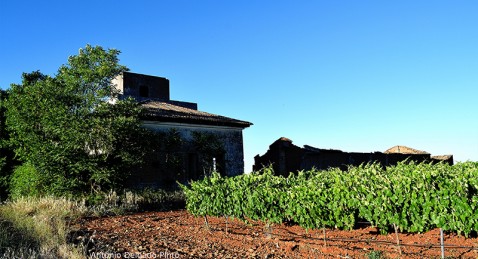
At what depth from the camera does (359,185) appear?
9227 millimetres

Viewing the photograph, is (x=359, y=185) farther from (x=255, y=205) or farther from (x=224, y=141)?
Answer: (x=224, y=141)

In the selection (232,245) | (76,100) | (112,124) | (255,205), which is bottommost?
(232,245)

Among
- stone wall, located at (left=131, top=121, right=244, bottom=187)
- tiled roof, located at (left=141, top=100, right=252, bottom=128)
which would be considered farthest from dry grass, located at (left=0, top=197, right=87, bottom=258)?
tiled roof, located at (left=141, top=100, right=252, bottom=128)

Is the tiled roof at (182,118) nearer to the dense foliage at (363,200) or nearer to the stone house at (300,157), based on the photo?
the stone house at (300,157)

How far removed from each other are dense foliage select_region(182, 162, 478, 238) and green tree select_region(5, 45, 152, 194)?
627cm

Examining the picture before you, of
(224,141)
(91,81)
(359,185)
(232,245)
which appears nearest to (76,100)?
(91,81)

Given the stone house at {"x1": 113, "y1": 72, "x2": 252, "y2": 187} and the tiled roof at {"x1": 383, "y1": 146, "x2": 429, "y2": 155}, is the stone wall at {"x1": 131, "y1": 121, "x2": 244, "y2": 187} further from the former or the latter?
the tiled roof at {"x1": 383, "y1": 146, "x2": 429, "y2": 155}

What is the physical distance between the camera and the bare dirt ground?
8.12 meters

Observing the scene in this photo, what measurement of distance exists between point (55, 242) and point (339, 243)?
19.0 ft

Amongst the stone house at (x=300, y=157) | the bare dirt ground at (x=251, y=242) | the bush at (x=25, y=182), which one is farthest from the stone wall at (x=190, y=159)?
the bare dirt ground at (x=251, y=242)

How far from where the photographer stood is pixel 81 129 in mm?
15867

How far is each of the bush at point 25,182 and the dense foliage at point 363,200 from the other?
28.9 ft

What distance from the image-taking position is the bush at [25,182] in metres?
16.8

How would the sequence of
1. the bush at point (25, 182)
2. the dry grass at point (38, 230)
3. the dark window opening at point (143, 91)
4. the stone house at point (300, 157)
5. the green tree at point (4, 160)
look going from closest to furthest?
the dry grass at point (38, 230) < the bush at point (25, 182) < the green tree at point (4, 160) < the stone house at point (300, 157) < the dark window opening at point (143, 91)
